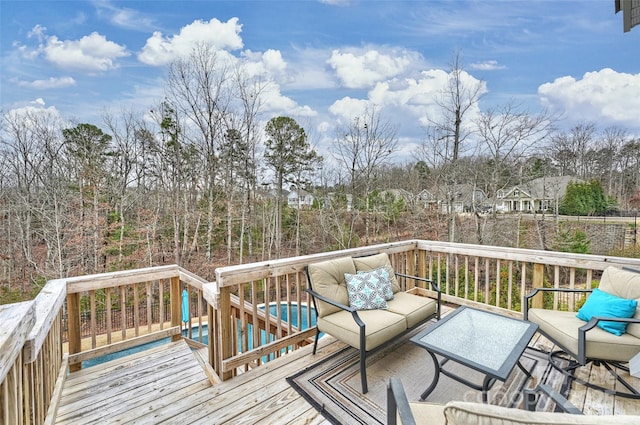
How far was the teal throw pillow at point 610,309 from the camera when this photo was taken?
7.70ft

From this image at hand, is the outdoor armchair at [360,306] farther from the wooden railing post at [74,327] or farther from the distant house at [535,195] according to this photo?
the distant house at [535,195]

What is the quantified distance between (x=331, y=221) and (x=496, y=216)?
19.9 ft

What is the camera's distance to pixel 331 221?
39.8ft

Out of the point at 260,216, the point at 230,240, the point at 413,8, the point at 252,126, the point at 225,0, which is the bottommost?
the point at 230,240

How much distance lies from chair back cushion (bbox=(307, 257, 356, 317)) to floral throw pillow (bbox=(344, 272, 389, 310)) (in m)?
0.08

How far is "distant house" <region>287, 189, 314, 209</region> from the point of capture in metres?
12.4

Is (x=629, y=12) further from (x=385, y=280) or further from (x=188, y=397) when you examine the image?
(x=188, y=397)

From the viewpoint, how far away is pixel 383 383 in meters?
2.44

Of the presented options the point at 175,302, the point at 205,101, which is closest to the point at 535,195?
the point at 175,302

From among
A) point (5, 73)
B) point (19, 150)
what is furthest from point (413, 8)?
point (19, 150)

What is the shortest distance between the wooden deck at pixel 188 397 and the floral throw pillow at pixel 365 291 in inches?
25.6

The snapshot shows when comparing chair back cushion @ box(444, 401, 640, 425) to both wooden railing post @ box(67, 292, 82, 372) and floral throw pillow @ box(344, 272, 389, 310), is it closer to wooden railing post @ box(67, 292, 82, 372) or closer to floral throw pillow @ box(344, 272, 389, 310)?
floral throw pillow @ box(344, 272, 389, 310)

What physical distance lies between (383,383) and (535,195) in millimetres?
10840

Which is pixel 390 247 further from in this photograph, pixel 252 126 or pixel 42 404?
pixel 252 126
